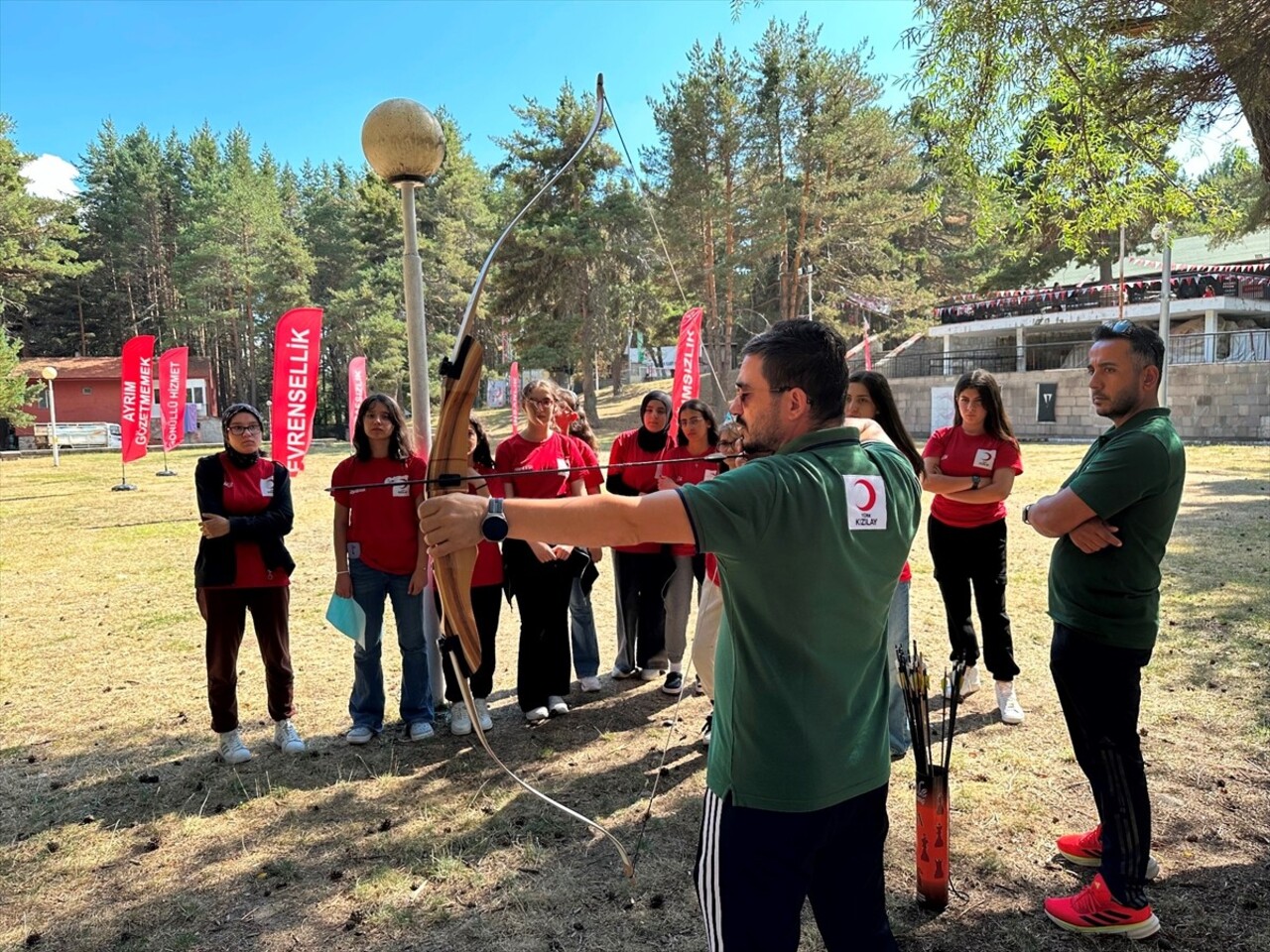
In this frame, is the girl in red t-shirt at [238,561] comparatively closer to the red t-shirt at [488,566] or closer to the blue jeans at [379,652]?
the blue jeans at [379,652]

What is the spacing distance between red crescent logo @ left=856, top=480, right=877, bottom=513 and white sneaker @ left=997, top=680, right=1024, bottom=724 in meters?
3.15

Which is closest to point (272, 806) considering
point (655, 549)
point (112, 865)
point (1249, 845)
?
point (112, 865)

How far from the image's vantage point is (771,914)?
154 centimetres

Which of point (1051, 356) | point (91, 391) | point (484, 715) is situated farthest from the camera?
point (91, 391)

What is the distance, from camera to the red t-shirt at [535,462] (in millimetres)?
4371

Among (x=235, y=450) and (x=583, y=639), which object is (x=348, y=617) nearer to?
(x=235, y=450)

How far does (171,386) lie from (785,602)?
2193 cm

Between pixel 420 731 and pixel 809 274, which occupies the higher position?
pixel 809 274

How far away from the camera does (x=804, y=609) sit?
1.50m

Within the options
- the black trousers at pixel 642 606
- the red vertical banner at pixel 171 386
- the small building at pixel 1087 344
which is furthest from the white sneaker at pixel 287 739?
the small building at pixel 1087 344

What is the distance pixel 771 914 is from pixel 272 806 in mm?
2820

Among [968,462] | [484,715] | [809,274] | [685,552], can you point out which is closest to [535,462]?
[685,552]

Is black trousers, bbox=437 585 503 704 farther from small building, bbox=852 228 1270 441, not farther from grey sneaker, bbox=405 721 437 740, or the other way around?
small building, bbox=852 228 1270 441

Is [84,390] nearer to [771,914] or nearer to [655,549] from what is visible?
[655,549]
